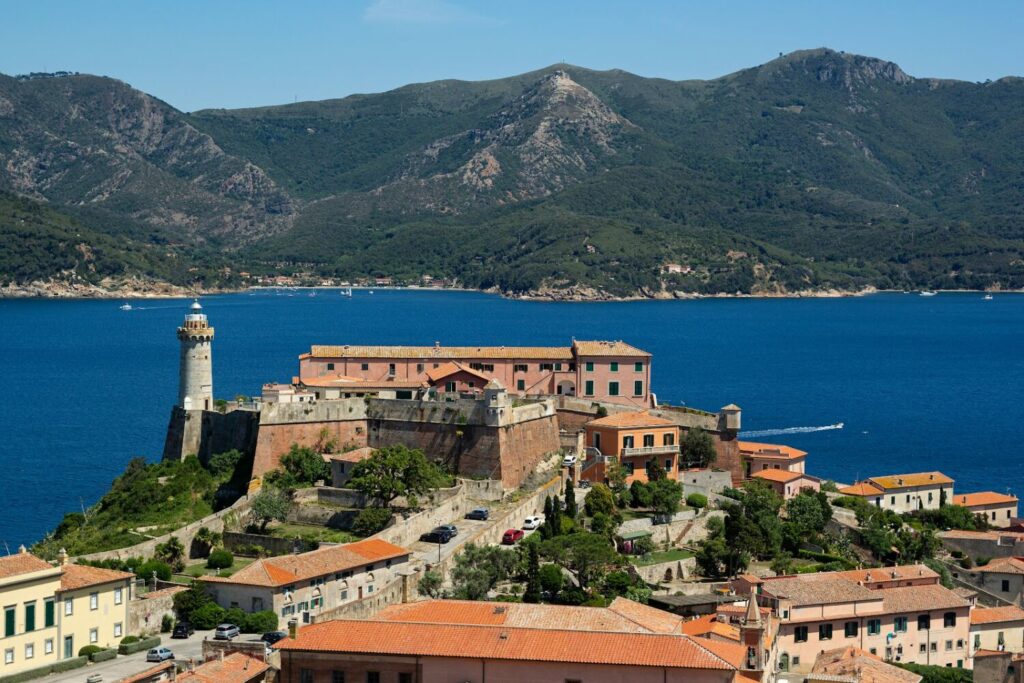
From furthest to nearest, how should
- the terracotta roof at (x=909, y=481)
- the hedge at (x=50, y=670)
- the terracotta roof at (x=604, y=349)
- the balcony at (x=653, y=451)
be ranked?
the terracotta roof at (x=909, y=481) < the terracotta roof at (x=604, y=349) < the balcony at (x=653, y=451) < the hedge at (x=50, y=670)

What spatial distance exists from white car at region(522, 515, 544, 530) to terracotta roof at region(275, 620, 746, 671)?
19342mm

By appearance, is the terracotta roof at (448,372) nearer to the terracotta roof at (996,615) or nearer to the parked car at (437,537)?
the parked car at (437,537)

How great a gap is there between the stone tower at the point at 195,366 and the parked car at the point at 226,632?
2208cm

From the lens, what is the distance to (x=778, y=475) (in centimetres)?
6469

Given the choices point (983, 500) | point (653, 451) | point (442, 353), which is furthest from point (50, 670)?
point (983, 500)

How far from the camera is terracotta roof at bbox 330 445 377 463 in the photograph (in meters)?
52.4

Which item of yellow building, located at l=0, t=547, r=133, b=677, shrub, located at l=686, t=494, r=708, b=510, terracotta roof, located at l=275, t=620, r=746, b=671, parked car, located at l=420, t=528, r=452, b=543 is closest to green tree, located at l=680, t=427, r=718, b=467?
shrub, located at l=686, t=494, r=708, b=510

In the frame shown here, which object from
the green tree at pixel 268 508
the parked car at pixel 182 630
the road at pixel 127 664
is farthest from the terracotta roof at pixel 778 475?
the road at pixel 127 664

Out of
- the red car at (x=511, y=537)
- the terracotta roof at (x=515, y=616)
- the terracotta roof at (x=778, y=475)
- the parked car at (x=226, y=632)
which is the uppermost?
the terracotta roof at (x=515, y=616)

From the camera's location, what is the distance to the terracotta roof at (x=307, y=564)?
4012cm

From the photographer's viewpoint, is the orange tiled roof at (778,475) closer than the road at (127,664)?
No

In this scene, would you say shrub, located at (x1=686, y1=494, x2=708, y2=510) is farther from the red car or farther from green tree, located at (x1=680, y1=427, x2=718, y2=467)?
the red car

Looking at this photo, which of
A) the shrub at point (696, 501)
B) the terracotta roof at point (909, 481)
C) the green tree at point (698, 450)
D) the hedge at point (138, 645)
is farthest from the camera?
the terracotta roof at point (909, 481)

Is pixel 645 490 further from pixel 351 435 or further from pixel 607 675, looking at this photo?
pixel 607 675
